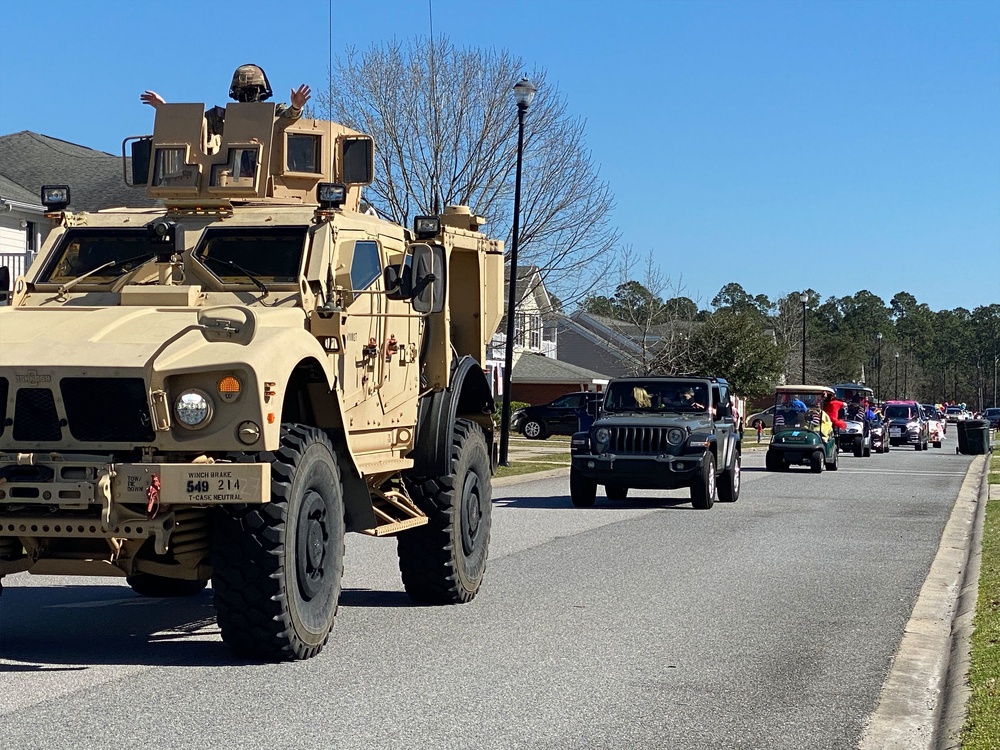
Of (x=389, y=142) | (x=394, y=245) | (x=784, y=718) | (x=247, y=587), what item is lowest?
(x=784, y=718)

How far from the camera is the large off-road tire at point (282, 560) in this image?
711cm

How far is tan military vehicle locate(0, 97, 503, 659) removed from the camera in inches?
271

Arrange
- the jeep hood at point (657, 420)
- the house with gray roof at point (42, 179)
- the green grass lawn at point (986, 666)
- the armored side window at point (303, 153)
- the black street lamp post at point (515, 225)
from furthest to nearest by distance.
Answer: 1. the house with gray roof at point (42, 179)
2. the black street lamp post at point (515, 225)
3. the jeep hood at point (657, 420)
4. the armored side window at point (303, 153)
5. the green grass lawn at point (986, 666)

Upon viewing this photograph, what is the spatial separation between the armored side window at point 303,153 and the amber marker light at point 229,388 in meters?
3.68

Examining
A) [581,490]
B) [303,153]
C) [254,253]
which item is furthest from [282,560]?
[581,490]

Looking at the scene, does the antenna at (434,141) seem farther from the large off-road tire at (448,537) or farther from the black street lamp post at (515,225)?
the large off-road tire at (448,537)

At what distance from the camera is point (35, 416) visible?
7023mm

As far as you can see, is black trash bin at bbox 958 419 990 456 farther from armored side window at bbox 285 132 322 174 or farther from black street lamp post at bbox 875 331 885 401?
black street lamp post at bbox 875 331 885 401

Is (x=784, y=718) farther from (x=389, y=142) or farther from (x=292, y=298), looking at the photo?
(x=389, y=142)

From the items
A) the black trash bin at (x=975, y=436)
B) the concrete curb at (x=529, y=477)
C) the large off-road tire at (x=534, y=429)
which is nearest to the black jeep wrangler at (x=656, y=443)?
the concrete curb at (x=529, y=477)

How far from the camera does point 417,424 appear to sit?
977cm

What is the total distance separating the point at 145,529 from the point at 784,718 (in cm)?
335

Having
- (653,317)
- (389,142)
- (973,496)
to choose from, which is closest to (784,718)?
(973,496)

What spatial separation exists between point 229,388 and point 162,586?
3554 millimetres
